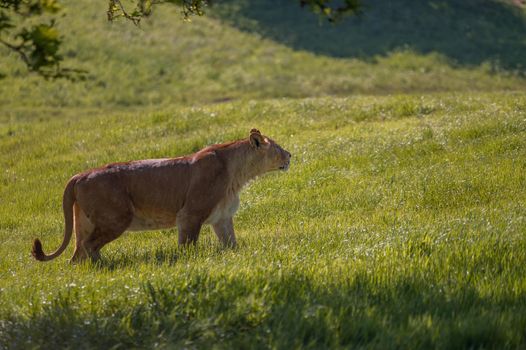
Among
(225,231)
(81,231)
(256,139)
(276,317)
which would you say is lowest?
(81,231)

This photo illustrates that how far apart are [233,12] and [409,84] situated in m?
11.9

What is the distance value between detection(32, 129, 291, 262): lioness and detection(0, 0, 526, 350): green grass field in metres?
0.34

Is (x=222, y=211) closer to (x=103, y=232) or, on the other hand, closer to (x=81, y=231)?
(x=103, y=232)

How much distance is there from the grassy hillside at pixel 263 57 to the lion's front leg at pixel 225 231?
2194 cm

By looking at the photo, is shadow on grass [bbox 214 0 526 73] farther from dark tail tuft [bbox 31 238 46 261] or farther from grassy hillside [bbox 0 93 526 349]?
dark tail tuft [bbox 31 238 46 261]

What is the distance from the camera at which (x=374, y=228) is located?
10938 mm

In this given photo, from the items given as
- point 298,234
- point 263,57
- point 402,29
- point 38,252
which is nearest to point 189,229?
point 298,234

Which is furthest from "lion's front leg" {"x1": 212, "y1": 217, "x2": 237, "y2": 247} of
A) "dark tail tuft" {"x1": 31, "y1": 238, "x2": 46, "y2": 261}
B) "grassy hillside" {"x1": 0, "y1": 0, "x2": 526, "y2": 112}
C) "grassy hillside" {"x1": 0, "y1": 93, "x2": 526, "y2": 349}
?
"grassy hillside" {"x1": 0, "y1": 0, "x2": 526, "y2": 112}

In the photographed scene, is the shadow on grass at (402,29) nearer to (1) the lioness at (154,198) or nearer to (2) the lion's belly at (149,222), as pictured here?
(1) the lioness at (154,198)

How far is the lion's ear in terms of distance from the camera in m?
11.6

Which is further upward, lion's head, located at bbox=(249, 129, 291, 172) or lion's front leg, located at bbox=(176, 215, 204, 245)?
lion's head, located at bbox=(249, 129, 291, 172)

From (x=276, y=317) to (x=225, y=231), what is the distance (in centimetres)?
426

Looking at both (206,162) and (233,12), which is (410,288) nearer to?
(206,162)

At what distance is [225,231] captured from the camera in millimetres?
11062
